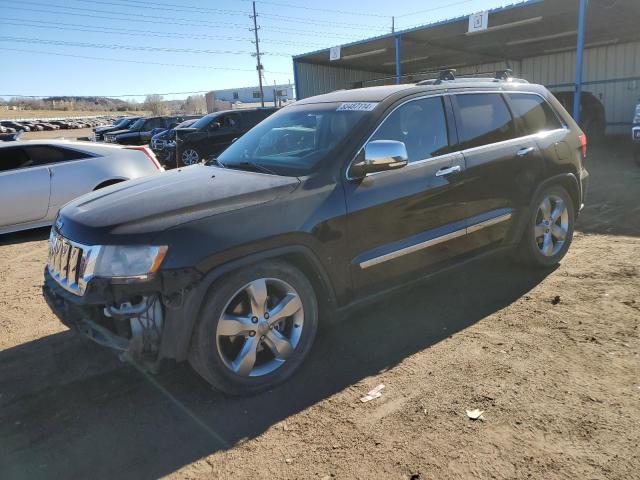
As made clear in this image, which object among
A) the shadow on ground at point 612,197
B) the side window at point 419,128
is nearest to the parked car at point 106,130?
the shadow on ground at point 612,197

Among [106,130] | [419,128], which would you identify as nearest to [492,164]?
[419,128]

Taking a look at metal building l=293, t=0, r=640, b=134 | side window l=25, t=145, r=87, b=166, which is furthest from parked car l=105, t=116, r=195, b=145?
side window l=25, t=145, r=87, b=166

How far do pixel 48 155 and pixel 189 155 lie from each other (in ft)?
23.1

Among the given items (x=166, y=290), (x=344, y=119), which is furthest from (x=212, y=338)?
(x=344, y=119)

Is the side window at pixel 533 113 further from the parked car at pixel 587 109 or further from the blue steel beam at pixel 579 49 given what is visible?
the parked car at pixel 587 109

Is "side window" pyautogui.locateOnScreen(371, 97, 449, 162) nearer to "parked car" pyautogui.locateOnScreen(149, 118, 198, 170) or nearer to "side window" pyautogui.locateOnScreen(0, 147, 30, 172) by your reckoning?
"side window" pyautogui.locateOnScreen(0, 147, 30, 172)

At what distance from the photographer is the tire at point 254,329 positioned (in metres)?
2.84

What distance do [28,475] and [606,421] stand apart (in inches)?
118

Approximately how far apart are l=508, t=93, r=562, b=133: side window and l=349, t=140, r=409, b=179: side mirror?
6.01 feet

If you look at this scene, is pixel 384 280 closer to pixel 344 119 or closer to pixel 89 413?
pixel 344 119

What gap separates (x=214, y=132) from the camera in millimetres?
14383

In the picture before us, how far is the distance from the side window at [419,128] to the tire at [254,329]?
52.5 inches

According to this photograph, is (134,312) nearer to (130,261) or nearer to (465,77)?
(130,261)

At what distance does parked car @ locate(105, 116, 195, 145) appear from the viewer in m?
20.2
